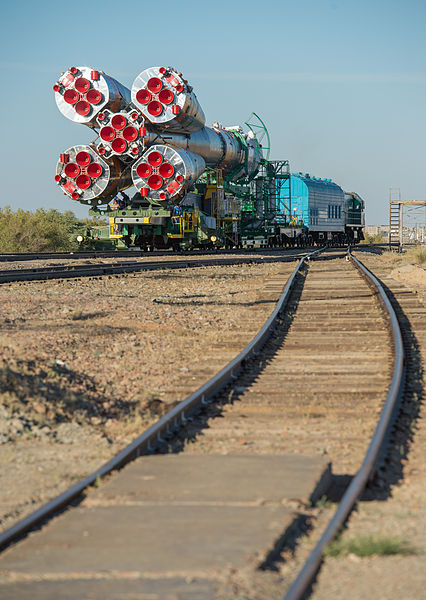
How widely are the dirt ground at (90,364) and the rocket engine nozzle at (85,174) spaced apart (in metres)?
17.6

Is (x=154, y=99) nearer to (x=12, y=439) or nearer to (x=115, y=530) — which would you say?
(x=12, y=439)

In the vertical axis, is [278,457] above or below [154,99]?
below

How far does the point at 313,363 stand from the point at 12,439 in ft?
12.5

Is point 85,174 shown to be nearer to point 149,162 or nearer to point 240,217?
point 149,162

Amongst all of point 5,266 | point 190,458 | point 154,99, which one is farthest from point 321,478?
point 154,99

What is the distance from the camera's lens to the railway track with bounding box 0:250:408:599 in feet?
11.0

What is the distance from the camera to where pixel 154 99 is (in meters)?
32.5

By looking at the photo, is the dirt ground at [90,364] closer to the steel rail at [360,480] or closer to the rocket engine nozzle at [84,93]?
the steel rail at [360,480]

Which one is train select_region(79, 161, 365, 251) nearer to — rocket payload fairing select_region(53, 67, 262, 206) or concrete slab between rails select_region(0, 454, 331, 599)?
rocket payload fairing select_region(53, 67, 262, 206)

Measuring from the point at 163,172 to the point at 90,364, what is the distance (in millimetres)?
25248

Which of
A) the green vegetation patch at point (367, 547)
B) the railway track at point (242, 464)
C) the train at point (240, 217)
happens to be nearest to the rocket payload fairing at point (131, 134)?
the train at point (240, 217)

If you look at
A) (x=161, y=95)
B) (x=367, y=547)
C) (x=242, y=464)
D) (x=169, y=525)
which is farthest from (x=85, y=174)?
(x=367, y=547)

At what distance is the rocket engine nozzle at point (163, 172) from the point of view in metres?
33.0

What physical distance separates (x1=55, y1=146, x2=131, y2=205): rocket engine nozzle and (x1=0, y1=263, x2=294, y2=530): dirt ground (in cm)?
1758
